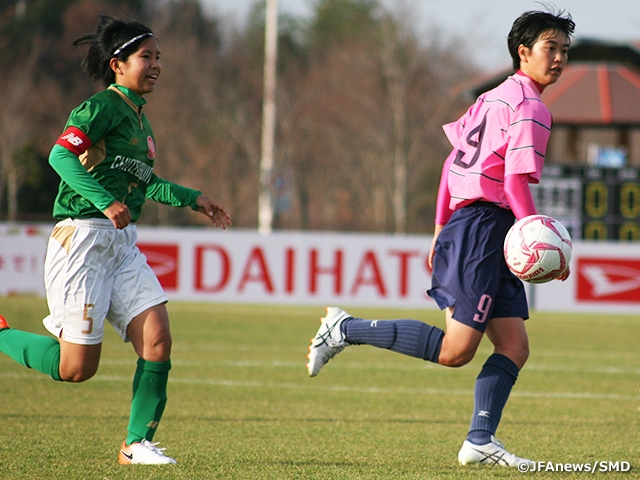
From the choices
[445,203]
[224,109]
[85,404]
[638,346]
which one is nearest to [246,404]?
[85,404]

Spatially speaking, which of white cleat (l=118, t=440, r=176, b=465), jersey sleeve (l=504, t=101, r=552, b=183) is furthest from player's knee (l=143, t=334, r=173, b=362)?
jersey sleeve (l=504, t=101, r=552, b=183)

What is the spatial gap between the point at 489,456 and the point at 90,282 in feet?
6.99

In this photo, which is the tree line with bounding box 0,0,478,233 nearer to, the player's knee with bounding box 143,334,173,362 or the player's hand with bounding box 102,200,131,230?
the player's knee with bounding box 143,334,173,362

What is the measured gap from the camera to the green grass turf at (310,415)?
484 cm

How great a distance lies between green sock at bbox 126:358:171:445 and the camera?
4.79m

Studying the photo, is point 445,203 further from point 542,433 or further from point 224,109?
point 224,109

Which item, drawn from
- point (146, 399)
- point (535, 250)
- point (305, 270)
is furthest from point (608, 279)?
point (146, 399)

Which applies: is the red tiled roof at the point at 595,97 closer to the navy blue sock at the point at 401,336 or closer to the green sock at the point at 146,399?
the navy blue sock at the point at 401,336

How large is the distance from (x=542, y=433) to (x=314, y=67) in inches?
1621

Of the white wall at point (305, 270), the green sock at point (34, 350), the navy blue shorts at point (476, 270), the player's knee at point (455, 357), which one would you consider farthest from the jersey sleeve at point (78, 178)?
the white wall at point (305, 270)

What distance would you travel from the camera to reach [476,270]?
4746 millimetres

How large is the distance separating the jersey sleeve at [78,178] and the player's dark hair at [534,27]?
215 cm

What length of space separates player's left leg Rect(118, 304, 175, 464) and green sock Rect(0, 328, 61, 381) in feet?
1.26

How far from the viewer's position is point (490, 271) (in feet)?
15.6
